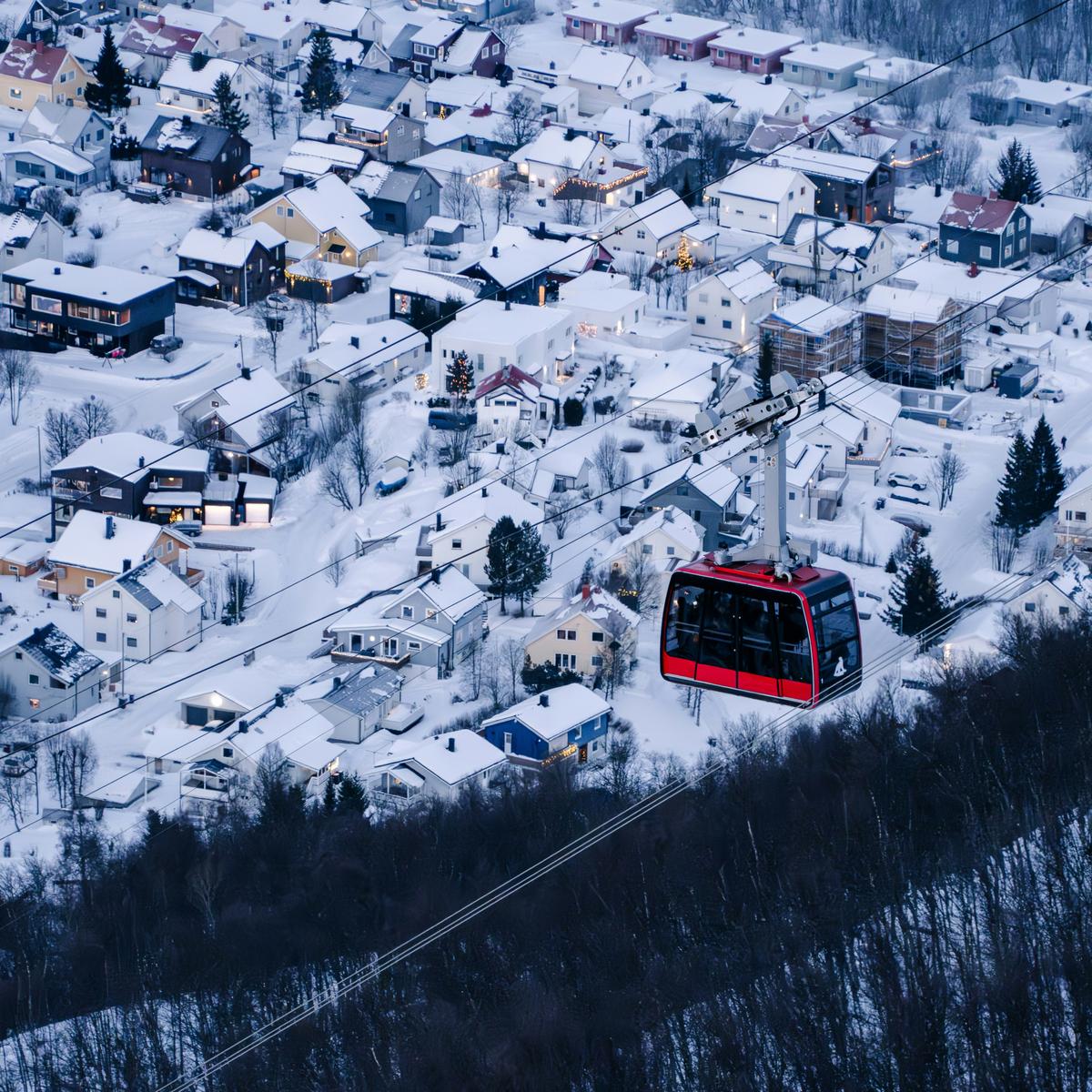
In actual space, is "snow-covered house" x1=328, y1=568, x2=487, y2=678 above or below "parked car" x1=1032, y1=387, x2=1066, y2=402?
above

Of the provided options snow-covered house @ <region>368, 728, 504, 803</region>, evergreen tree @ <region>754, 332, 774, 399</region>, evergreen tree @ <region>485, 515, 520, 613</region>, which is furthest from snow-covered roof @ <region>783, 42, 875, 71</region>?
snow-covered house @ <region>368, 728, 504, 803</region>

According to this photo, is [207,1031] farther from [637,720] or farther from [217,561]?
[217,561]

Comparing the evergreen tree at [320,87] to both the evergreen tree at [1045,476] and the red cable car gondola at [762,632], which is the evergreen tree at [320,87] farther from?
the red cable car gondola at [762,632]

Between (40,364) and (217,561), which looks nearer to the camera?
(217,561)

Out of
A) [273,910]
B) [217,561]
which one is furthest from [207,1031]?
[217,561]

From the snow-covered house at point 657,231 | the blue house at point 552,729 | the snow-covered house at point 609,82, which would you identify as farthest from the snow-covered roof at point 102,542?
the snow-covered house at point 609,82

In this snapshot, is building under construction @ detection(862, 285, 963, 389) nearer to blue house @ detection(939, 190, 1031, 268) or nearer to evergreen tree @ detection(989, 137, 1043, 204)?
blue house @ detection(939, 190, 1031, 268)
